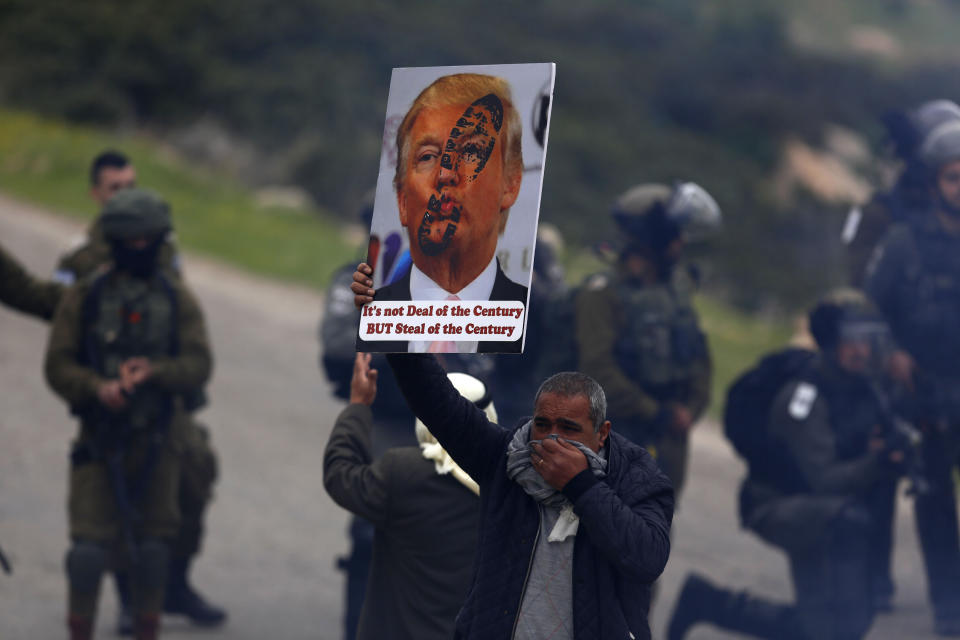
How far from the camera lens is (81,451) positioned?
545cm

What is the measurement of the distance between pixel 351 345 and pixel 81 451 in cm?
120

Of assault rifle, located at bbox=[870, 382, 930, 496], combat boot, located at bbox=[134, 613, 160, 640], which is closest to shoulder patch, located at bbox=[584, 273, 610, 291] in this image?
assault rifle, located at bbox=[870, 382, 930, 496]

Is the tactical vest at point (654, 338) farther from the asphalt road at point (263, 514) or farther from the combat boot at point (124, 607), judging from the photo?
the combat boot at point (124, 607)

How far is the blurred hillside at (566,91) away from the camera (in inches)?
1110

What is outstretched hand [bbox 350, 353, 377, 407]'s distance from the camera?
4.06m

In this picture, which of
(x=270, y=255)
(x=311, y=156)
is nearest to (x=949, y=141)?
(x=270, y=255)

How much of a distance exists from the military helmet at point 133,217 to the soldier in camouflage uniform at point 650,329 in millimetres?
1933

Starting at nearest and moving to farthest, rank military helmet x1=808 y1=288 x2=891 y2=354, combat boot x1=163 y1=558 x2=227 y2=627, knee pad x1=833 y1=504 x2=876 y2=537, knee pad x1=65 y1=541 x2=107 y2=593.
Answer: knee pad x1=65 y1=541 x2=107 y2=593 → knee pad x1=833 y1=504 x2=876 y2=537 → military helmet x1=808 y1=288 x2=891 y2=354 → combat boot x1=163 y1=558 x2=227 y2=627

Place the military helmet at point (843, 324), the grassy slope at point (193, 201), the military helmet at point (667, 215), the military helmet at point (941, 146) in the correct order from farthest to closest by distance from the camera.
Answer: the grassy slope at point (193, 201)
the military helmet at point (941, 146)
the military helmet at point (667, 215)
the military helmet at point (843, 324)

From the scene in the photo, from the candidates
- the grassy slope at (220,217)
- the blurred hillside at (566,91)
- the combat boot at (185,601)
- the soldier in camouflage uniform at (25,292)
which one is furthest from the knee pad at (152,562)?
the blurred hillside at (566,91)

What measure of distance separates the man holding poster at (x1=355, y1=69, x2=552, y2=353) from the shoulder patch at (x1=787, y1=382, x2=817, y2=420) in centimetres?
309

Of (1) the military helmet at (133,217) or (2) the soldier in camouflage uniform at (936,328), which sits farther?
(2) the soldier in camouflage uniform at (936,328)

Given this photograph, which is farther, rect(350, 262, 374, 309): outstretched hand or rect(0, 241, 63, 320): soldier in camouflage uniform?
rect(0, 241, 63, 320): soldier in camouflage uniform

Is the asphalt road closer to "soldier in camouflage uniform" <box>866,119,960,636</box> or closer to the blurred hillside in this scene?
"soldier in camouflage uniform" <box>866,119,960,636</box>
